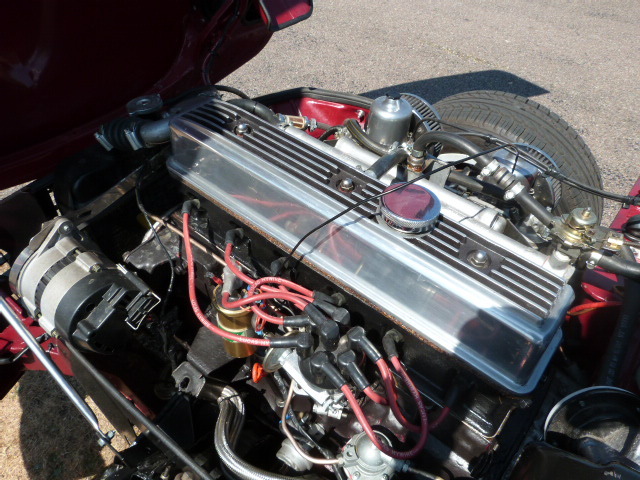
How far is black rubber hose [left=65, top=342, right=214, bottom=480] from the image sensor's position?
94 centimetres

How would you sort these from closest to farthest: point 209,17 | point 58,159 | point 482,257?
point 482,257 → point 58,159 → point 209,17

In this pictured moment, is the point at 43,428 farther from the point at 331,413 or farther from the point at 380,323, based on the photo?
the point at 380,323

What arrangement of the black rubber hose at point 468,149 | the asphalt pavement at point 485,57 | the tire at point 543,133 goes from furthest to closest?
the asphalt pavement at point 485,57, the tire at point 543,133, the black rubber hose at point 468,149

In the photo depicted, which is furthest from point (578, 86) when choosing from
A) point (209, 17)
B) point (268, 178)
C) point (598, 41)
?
point (268, 178)

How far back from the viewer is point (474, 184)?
53.8 inches

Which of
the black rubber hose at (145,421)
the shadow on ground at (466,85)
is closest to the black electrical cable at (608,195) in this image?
the black rubber hose at (145,421)

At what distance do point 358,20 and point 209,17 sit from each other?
381 centimetres

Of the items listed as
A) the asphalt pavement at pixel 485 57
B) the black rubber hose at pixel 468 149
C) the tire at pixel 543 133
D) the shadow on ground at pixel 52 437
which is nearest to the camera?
the black rubber hose at pixel 468 149

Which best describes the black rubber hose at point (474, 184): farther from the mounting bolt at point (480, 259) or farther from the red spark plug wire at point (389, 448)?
the red spark plug wire at point (389, 448)

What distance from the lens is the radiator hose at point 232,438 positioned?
1.01m

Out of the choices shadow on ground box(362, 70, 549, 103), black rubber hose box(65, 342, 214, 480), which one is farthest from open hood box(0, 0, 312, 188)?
shadow on ground box(362, 70, 549, 103)

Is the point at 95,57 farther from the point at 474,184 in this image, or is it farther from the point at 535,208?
the point at 535,208

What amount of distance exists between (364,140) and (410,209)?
0.46m

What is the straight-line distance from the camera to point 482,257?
998mm
